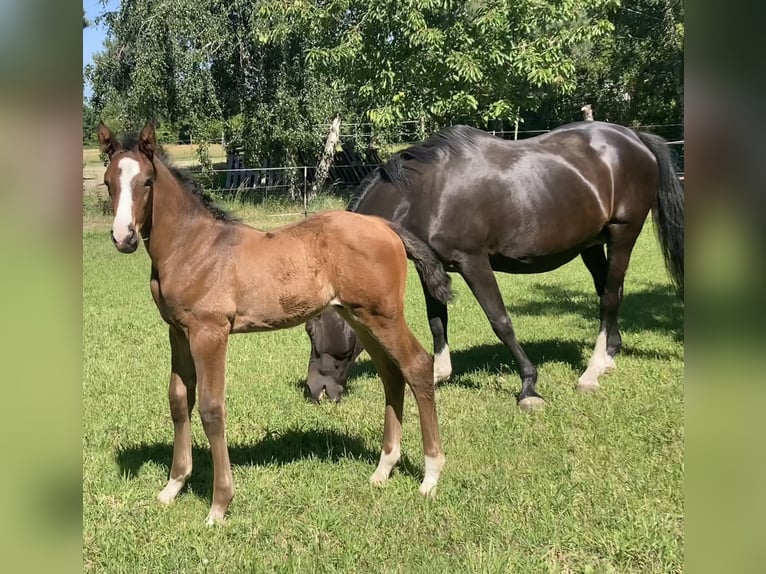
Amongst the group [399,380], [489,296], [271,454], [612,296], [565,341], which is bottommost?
[271,454]

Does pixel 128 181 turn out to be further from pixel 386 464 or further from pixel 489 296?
pixel 489 296

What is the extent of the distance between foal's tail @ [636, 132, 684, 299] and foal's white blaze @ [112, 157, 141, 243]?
471 centimetres

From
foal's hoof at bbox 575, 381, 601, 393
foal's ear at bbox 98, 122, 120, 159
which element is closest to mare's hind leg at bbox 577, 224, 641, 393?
foal's hoof at bbox 575, 381, 601, 393

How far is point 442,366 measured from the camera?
581cm

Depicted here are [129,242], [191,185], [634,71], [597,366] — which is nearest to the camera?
[129,242]

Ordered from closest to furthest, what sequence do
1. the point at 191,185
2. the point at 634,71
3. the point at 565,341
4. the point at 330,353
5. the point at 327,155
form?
the point at 191,185
the point at 330,353
the point at 565,341
the point at 327,155
the point at 634,71

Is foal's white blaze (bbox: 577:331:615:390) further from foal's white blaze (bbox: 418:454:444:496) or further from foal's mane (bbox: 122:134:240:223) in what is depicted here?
foal's mane (bbox: 122:134:240:223)

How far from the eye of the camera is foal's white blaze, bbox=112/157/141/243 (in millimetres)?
2779

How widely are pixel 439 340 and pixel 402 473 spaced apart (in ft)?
6.96

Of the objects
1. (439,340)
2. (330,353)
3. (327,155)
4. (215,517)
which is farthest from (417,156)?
(327,155)

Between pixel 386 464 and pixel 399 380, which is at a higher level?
pixel 399 380

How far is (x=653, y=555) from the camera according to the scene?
293 cm

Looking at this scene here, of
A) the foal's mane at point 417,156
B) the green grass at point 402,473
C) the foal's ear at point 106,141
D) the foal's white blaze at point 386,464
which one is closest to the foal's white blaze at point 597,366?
the green grass at point 402,473
